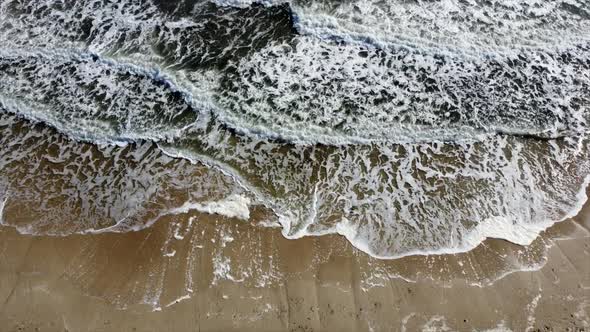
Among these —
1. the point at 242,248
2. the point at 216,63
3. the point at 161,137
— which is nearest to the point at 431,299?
the point at 242,248

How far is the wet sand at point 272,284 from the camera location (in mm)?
4078

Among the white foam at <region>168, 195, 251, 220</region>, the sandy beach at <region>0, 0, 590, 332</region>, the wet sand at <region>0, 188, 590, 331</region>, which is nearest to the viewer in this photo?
the wet sand at <region>0, 188, 590, 331</region>

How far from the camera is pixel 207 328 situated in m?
4.05

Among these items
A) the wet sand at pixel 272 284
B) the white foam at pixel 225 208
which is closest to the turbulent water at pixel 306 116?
the white foam at pixel 225 208

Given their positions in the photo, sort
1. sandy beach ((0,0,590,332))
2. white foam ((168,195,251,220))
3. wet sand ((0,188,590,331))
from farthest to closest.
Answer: white foam ((168,195,251,220)) < sandy beach ((0,0,590,332)) < wet sand ((0,188,590,331))

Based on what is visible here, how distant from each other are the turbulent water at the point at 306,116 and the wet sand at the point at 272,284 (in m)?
0.23

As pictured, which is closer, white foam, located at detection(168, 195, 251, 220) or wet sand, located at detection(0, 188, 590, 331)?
wet sand, located at detection(0, 188, 590, 331)

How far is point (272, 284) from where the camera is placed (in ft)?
14.1

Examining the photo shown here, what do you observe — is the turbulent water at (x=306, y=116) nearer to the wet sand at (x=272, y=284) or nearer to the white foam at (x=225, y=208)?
the white foam at (x=225, y=208)

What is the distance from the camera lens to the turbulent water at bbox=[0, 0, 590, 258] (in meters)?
4.88

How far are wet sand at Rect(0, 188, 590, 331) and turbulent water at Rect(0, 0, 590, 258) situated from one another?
0.23 m

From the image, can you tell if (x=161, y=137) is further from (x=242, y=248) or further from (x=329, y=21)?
(x=329, y=21)

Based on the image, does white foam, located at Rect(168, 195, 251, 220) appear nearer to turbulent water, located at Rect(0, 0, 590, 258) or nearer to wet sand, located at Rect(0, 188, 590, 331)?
turbulent water, located at Rect(0, 0, 590, 258)

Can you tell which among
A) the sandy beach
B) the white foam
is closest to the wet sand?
the sandy beach
